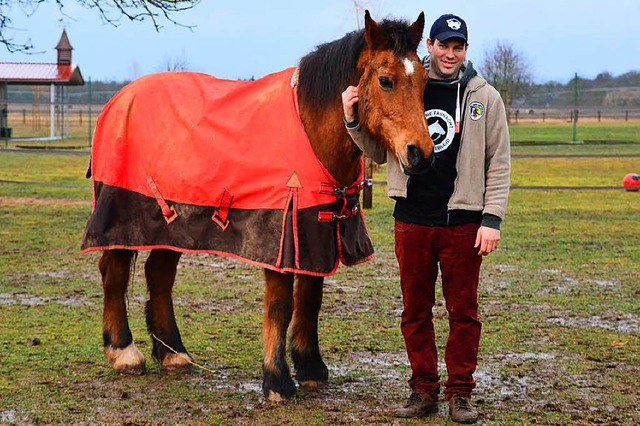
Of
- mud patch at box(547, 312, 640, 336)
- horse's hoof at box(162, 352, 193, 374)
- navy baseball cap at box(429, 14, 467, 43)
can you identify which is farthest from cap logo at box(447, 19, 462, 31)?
mud patch at box(547, 312, 640, 336)

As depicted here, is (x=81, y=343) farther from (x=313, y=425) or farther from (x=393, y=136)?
(x=393, y=136)

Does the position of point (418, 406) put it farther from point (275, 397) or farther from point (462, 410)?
point (275, 397)

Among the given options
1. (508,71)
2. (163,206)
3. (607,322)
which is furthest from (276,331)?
(508,71)

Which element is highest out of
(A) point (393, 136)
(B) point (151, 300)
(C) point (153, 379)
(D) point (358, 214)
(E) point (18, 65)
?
(E) point (18, 65)

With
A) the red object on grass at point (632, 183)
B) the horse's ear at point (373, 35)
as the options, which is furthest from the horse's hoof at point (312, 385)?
the red object on grass at point (632, 183)

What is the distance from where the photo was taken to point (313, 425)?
14.4 feet

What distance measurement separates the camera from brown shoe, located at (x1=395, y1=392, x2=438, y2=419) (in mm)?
4453

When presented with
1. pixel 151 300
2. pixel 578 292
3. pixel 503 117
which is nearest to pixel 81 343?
pixel 151 300

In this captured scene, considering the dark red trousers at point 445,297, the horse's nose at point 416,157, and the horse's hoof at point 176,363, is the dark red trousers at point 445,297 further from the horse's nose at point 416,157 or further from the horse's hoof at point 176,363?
the horse's hoof at point 176,363

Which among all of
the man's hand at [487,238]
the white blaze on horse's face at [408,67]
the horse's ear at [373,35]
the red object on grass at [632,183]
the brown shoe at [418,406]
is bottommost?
the brown shoe at [418,406]

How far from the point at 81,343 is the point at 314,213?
2252mm

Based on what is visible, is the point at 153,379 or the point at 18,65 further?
the point at 18,65

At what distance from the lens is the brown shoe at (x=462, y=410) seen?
4340mm

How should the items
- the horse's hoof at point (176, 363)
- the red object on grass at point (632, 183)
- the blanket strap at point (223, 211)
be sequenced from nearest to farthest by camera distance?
the blanket strap at point (223, 211), the horse's hoof at point (176, 363), the red object on grass at point (632, 183)
